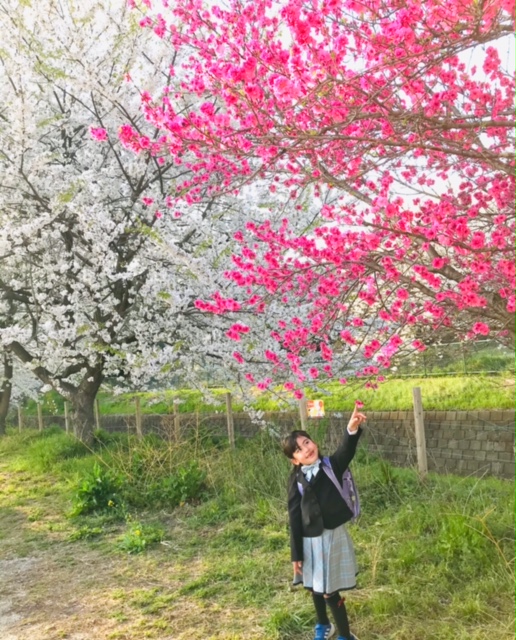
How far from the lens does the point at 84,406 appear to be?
35.0ft

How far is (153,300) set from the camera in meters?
8.70

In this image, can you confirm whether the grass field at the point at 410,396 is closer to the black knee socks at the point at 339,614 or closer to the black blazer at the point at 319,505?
the black blazer at the point at 319,505

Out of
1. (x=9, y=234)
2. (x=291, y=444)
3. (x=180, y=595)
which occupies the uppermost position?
(x=9, y=234)

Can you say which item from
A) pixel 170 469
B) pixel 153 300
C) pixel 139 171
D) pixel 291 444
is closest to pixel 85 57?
pixel 139 171

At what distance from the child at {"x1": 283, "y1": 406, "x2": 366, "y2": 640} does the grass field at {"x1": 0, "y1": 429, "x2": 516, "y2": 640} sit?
16.2 inches

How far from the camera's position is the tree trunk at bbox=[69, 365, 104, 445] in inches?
418

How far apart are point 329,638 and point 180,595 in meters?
1.41

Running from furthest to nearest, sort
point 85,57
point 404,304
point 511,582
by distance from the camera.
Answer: point 85,57, point 404,304, point 511,582

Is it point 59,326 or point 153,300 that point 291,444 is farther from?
point 59,326

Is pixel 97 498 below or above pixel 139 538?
above

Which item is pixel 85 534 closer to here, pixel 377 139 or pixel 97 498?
pixel 97 498

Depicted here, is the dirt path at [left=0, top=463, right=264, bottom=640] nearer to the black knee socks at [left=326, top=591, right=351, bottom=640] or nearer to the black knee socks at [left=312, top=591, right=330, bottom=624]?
the black knee socks at [left=312, top=591, right=330, bottom=624]

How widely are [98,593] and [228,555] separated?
114 centimetres

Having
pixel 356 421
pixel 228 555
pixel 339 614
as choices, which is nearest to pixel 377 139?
pixel 356 421
